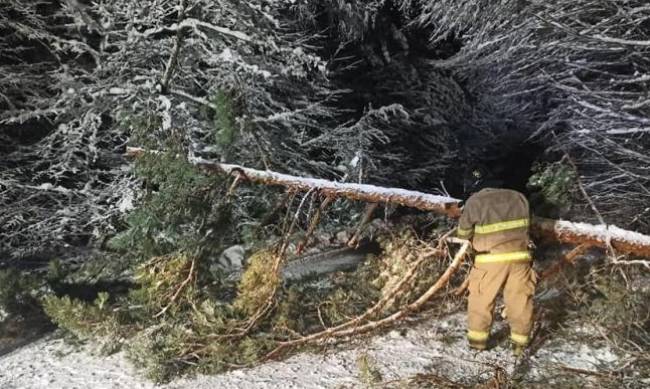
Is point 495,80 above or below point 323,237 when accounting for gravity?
above

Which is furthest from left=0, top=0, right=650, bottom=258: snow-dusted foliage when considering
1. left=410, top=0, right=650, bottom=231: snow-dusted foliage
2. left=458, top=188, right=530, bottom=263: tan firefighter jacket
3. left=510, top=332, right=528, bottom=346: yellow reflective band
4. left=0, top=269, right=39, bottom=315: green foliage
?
left=510, top=332, right=528, bottom=346: yellow reflective band

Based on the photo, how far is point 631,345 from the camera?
4168mm

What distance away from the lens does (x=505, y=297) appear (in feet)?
14.3

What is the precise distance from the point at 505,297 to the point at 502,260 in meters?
0.31

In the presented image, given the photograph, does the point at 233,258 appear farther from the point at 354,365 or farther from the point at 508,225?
the point at 508,225

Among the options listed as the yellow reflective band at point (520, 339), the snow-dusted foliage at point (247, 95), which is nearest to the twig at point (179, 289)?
the snow-dusted foliage at point (247, 95)

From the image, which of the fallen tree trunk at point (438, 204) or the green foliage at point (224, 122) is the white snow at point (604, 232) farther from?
the green foliage at point (224, 122)

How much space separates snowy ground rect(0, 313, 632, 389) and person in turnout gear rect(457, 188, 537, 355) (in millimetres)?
265

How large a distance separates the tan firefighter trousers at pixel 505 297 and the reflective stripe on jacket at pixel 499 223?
0.09m

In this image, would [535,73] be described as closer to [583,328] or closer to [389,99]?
[389,99]

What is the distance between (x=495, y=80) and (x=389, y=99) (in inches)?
79.1

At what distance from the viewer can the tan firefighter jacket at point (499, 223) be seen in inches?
169

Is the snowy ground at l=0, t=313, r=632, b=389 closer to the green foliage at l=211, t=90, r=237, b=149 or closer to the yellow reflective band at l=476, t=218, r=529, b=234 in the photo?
the yellow reflective band at l=476, t=218, r=529, b=234

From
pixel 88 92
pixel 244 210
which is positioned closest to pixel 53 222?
pixel 88 92
